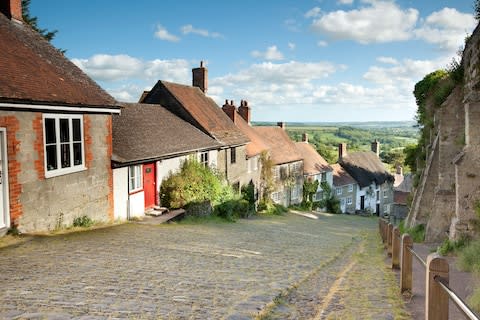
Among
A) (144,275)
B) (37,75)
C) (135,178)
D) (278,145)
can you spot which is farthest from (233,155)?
(144,275)

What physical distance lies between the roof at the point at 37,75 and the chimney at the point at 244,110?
22158 millimetres

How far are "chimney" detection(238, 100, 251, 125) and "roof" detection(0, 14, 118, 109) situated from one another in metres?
22.2

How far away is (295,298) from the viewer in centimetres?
668

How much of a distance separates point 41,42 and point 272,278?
12804 millimetres

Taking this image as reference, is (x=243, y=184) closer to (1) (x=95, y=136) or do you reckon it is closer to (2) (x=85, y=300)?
(1) (x=95, y=136)

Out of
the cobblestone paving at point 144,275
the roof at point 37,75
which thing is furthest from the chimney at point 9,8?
the cobblestone paving at point 144,275

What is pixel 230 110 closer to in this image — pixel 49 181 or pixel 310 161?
pixel 310 161

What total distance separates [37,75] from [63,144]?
2.27 metres

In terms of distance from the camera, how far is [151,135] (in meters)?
19.9

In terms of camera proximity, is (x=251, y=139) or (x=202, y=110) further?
(x=251, y=139)

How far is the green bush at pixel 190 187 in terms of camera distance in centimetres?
1925

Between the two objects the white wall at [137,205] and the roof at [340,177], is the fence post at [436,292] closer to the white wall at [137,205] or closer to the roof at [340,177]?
the white wall at [137,205]

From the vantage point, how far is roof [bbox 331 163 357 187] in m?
50.6

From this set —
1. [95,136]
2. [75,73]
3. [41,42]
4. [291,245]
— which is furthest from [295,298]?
[41,42]
